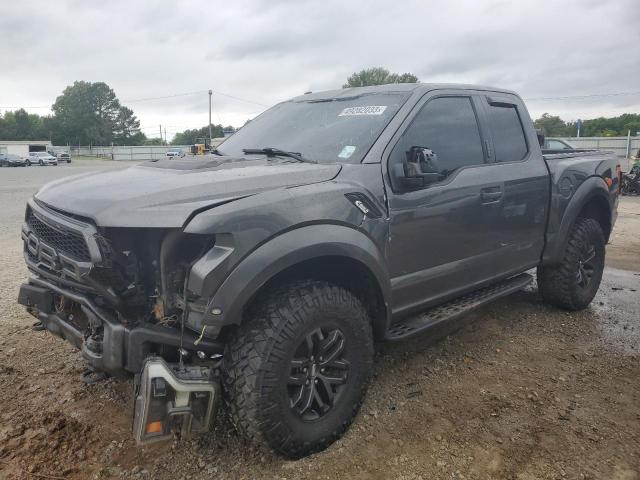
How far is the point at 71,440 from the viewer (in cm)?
278

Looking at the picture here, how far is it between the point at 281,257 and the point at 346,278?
655 mm

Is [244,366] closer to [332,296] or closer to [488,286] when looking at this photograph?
[332,296]

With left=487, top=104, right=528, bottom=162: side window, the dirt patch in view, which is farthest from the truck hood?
the dirt patch

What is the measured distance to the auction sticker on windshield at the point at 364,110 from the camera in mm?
3309

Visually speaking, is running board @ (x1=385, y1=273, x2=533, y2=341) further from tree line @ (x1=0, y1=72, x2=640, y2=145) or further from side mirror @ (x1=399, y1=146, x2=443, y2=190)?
tree line @ (x1=0, y1=72, x2=640, y2=145)

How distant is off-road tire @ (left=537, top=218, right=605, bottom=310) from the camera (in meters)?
4.65

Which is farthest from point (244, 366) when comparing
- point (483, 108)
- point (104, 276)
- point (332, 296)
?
point (483, 108)

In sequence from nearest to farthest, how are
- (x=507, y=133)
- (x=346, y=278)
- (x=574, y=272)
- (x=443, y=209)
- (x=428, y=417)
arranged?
(x=346, y=278) < (x=428, y=417) < (x=443, y=209) < (x=507, y=133) < (x=574, y=272)

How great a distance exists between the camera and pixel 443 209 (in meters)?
3.23

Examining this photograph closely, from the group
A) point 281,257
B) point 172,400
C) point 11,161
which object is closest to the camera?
point 172,400

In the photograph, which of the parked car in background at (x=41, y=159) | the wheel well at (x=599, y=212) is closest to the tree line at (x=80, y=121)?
the parked car in background at (x=41, y=159)

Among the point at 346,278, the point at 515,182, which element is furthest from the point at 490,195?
the point at 346,278

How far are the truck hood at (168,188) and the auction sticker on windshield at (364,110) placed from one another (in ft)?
2.01

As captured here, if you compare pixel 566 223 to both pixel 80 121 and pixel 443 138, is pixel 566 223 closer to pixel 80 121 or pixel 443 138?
pixel 443 138
